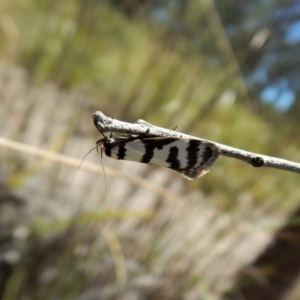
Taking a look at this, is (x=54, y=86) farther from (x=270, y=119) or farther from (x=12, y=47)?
(x=270, y=119)

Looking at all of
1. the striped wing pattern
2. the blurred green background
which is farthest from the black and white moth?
the blurred green background

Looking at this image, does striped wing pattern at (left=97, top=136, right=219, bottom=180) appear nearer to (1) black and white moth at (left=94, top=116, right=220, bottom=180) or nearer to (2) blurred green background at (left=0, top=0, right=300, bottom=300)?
(1) black and white moth at (left=94, top=116, right=220, bottom=180)

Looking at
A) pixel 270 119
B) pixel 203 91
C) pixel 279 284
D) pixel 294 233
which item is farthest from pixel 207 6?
pixel 279 284

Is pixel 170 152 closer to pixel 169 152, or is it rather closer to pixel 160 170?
pixel 169 152

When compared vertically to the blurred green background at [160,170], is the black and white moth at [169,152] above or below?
below

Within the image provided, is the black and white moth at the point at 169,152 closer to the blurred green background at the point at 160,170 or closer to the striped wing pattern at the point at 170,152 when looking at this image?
the striped wing pattern at the point at 170,152

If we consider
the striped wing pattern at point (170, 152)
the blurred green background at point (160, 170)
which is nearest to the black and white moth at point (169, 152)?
the striped wing pattern at point (170, 152)
